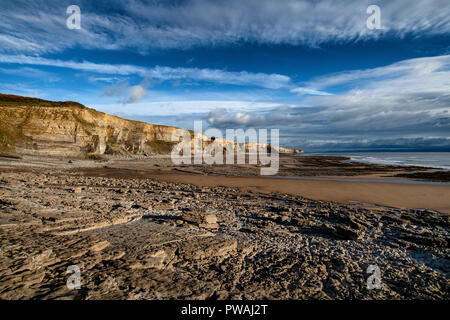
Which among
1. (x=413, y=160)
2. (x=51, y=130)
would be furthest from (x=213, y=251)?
(x=413, y=160)

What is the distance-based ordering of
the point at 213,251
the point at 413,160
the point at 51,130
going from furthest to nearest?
the point at 413,160 < the point at 51,130 < the point at 213,251

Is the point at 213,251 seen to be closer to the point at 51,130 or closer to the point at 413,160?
the point at 51,130

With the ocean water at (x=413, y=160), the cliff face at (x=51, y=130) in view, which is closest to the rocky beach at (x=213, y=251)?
the cliff face at (x=51, y=130)

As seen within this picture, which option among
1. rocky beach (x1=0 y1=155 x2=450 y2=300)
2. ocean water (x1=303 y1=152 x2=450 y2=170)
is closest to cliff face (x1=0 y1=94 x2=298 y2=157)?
rocky beach (x1=0 y1=155 x2=450 y2=300)

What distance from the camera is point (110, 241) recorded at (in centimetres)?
492

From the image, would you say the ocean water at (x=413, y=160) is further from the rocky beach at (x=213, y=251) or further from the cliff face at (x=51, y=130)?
the cliff face at (x=51, y=130)

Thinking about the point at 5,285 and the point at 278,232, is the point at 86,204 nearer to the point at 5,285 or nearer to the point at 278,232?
the point at 5,285

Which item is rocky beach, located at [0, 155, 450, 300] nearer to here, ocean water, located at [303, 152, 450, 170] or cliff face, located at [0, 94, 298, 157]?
cliff face, located at [0, 94, 298, 157]

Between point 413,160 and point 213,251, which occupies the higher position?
point 413,160

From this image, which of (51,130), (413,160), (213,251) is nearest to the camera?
(213,251)

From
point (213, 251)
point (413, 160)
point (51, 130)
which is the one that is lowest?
point (213, 251)

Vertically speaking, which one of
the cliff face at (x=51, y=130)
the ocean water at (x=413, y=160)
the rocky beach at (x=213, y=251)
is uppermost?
the cliff face at (x=51, y=130)

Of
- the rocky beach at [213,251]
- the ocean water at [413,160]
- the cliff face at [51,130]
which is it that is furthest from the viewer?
the ocean water at [413,160]
